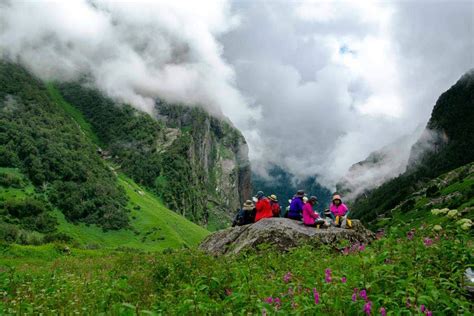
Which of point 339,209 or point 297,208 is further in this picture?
point 297,208

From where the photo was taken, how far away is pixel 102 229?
528 feet

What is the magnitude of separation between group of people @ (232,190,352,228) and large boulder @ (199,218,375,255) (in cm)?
59

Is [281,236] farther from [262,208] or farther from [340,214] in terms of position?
[262,208]

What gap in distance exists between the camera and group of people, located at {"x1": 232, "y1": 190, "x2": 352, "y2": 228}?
2312 cm

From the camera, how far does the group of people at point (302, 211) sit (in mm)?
23125

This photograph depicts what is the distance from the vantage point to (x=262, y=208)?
26.5m

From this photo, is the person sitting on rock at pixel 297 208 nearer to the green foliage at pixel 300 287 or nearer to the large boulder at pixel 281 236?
the large boulder at pixel 281 236

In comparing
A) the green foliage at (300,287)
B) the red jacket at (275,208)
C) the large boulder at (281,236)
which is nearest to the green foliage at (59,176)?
the red jacket at (275,208)

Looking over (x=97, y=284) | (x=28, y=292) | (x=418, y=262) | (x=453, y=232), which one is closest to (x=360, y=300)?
(x=418, y=262)

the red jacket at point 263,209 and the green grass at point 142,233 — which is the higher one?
the green grass at point 142,233

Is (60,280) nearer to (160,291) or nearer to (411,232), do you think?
(160,291)

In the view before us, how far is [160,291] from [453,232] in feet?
26.4

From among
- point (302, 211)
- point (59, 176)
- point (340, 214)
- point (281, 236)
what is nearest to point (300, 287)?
point (281, 236)

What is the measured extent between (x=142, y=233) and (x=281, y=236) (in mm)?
154190
